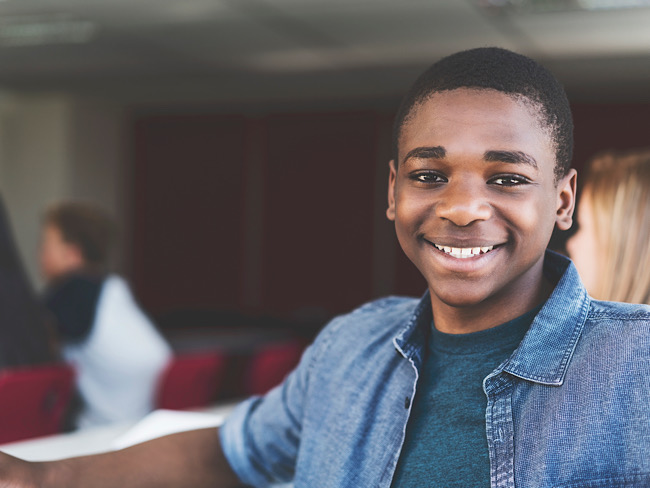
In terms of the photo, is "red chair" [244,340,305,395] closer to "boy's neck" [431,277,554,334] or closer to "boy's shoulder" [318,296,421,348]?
"boy's shoulder" [318,296,421,348]

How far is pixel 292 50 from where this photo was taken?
5.63m

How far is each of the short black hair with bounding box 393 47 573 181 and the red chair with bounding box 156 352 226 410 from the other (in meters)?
2.26

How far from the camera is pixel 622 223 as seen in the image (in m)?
1.40

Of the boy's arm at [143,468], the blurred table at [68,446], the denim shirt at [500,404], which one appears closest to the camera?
the denim shirt at [500,404]

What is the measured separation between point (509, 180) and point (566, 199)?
101mm

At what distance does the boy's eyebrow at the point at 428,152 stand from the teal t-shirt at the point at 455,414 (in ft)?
0.73

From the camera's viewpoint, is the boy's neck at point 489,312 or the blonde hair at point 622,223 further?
the blonde hair at point 622,223

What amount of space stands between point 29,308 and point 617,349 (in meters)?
2.20

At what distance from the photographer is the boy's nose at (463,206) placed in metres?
0.92

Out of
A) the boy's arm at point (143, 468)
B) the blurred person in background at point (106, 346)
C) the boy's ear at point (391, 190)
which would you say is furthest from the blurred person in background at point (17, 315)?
the boy's ear at point (391, 190)

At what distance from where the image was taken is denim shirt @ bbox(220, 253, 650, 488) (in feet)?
2.71

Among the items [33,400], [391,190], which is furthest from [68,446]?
[391,190]

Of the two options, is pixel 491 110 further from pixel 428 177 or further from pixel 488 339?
pixel 488 339

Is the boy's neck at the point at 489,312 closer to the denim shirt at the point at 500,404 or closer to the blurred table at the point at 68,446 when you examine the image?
the denim shirt at the point at 500,404
